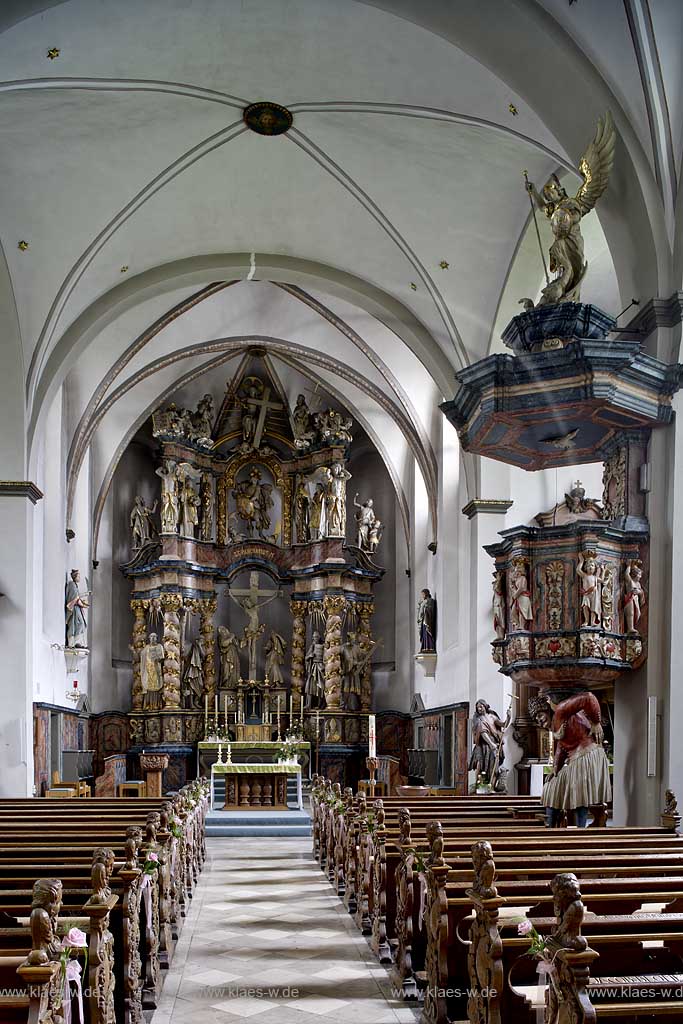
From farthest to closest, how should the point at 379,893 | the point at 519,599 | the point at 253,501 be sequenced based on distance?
the point at 253,501, the point at 519,599, the point at 379,893

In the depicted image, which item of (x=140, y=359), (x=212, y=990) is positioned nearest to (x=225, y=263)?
(x=140, y=359)

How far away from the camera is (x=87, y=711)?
22812 millimetres

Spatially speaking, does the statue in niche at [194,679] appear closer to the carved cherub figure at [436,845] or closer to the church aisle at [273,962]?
the church aisle at [273,962]

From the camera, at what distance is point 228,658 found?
25.7m

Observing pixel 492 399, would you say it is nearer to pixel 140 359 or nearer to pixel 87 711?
pixel 140 359

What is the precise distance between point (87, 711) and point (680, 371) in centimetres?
1622

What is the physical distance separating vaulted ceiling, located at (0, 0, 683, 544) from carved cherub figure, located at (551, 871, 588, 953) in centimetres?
769

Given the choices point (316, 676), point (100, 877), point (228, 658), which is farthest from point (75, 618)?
point (100, 877)

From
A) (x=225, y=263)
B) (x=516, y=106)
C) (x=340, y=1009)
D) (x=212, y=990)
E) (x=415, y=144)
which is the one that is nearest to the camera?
(x=340, y=1009)

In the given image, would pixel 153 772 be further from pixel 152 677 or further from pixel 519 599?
pixel 519 599

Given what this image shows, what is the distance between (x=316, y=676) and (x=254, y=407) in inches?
251

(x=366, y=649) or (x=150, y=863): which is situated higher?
(x=150, y=863)

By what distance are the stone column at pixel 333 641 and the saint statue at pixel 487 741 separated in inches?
365

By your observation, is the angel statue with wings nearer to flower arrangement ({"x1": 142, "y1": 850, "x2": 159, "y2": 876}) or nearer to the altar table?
flower arrangement ({"x1": 142, "y1": 850, "x2": 159, "y2": 876})
